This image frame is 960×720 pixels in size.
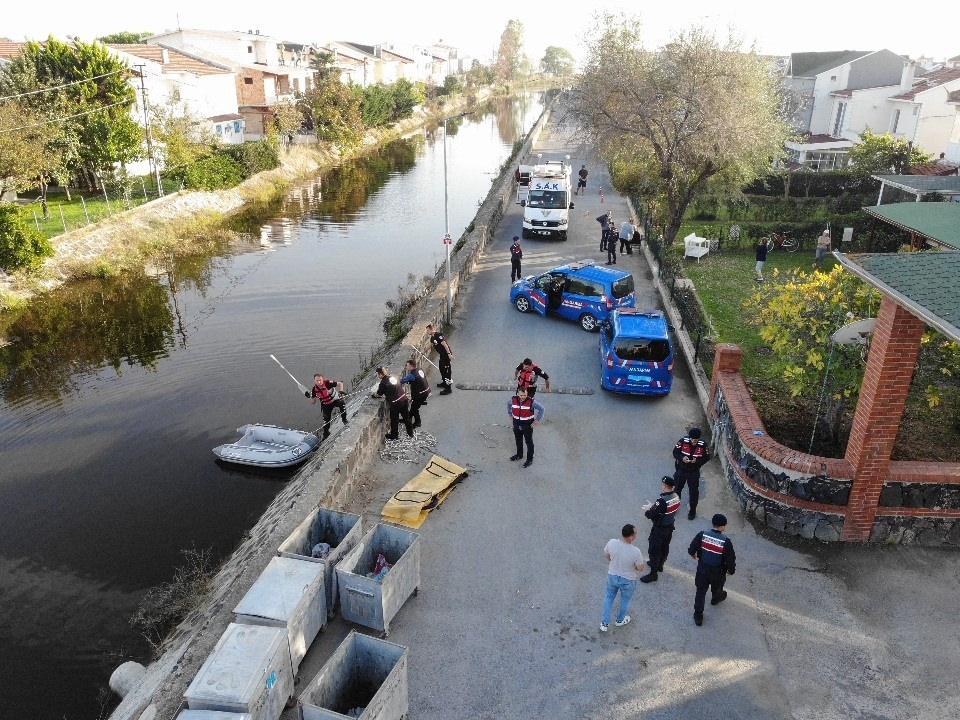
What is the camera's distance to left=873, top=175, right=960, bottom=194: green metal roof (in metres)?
24.5

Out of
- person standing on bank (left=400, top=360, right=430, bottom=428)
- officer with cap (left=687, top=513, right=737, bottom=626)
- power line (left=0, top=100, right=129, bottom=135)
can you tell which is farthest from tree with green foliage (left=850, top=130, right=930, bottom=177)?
power line (left=0, top=100, right=129, bottom=135)

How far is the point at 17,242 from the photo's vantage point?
2498 cm

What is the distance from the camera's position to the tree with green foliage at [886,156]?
1246 inches

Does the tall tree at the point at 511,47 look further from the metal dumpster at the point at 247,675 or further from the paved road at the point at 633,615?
the metal dumpster at the point at 247,675

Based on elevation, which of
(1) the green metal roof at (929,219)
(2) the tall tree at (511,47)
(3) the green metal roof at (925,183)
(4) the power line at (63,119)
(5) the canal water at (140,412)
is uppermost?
(2) the tall tree at (511,47)

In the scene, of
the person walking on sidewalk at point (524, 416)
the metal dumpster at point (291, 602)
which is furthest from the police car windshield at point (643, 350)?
the metal dumpster at point (291, 602)

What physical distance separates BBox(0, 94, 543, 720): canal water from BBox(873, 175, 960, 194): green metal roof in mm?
17951

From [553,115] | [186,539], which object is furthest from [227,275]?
[553,115]

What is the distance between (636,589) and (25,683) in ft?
28.9

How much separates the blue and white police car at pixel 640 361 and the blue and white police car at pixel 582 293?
3.75 metres

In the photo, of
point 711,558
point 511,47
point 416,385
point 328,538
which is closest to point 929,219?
point 416,385

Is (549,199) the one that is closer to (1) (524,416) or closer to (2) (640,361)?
(2) (640,361)

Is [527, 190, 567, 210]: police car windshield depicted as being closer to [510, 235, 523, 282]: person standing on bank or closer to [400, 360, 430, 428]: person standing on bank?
[510, 235, 523, 282]: person standing on bank

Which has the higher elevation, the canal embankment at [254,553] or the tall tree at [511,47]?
the tall tree at [511,47]
